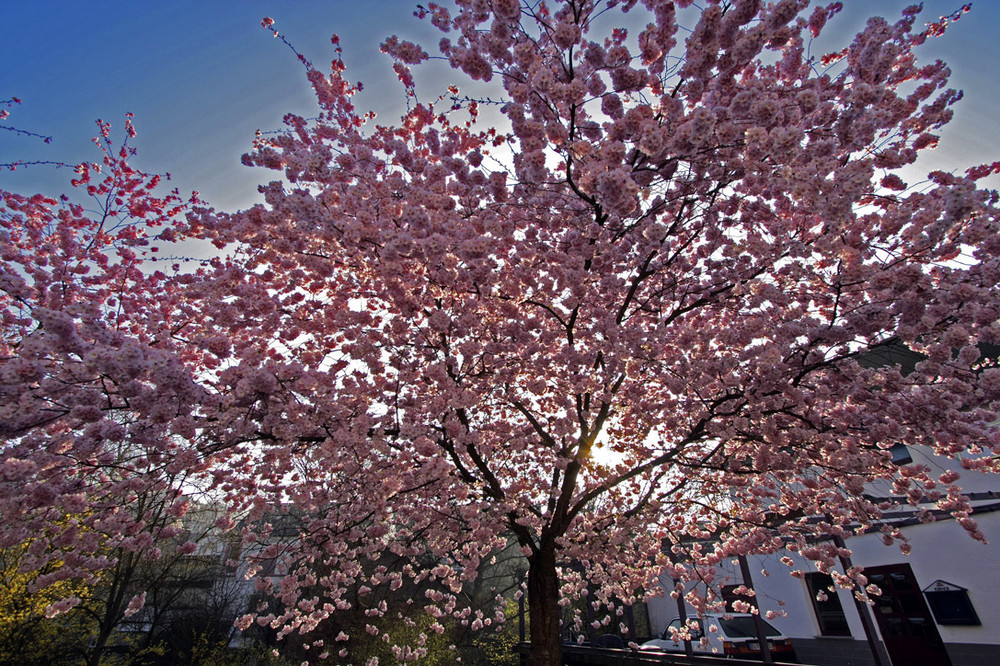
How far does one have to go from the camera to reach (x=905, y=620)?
1051 centimetres

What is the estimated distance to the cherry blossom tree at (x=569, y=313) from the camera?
14.1 ft

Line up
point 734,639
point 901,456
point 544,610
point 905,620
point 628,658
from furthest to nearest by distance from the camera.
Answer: point 734,639 < point 901,456 < point 905,620 < point 628,658 < point 544,610

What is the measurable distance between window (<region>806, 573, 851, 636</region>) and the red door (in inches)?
47.4

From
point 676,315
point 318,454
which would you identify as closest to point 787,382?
point 676,315

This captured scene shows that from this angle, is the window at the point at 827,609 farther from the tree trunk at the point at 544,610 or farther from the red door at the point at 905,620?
the tree trunk at the point at 544,610

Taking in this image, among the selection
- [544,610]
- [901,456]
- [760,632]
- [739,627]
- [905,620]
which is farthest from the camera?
[739,627]

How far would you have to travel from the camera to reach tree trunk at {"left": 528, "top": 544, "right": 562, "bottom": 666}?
19.9ft

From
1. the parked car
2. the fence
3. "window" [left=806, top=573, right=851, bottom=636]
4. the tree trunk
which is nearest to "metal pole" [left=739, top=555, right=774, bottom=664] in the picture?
the fence

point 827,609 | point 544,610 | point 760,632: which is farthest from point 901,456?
point 544,610

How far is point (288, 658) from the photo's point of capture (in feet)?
50.2

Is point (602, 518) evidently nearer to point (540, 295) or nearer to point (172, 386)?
point (540, 295)

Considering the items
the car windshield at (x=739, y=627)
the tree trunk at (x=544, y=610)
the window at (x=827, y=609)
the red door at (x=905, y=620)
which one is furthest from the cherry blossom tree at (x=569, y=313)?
the car windshield at (x=739, y=627)

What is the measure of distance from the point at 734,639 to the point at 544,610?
11.4m

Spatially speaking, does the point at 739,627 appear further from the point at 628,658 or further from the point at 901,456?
the point at 901,456
